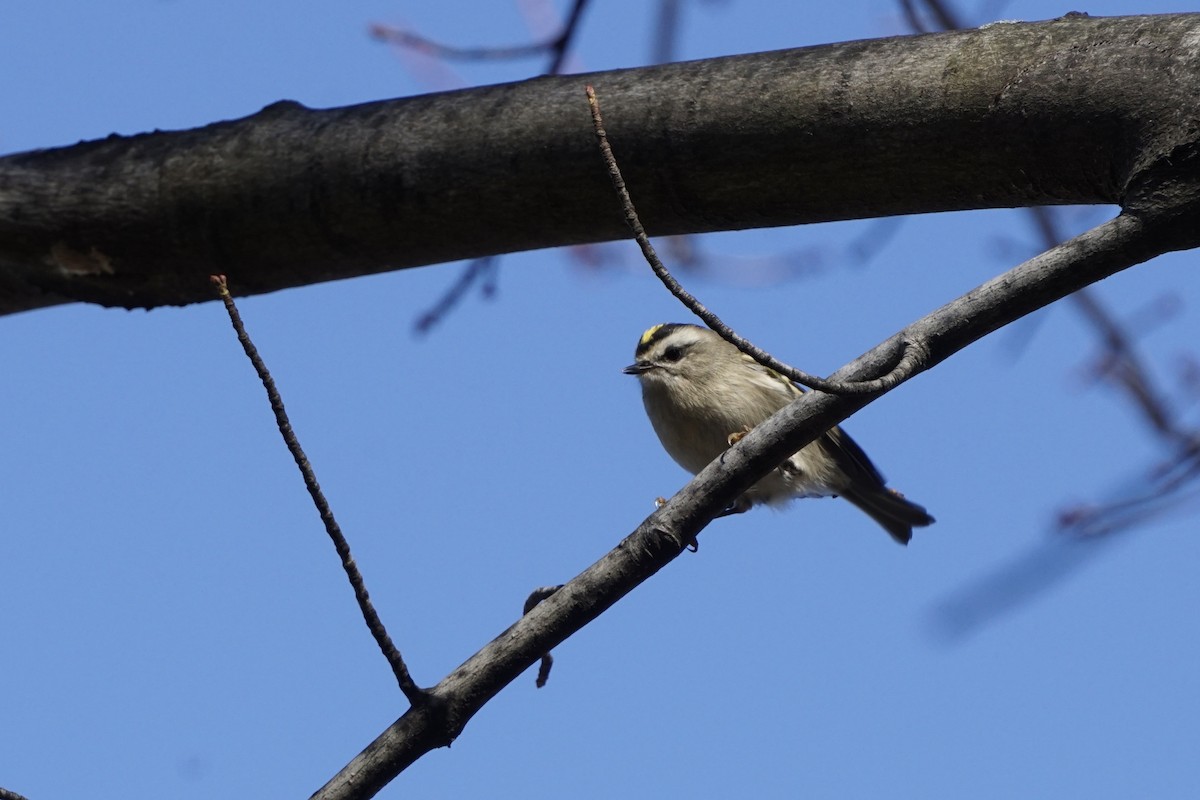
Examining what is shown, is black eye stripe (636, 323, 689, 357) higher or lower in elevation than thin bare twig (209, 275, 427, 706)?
higher

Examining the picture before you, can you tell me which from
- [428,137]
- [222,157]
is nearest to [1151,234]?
[428,137]

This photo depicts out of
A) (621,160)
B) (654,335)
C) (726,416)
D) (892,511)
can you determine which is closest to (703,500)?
(621,160)

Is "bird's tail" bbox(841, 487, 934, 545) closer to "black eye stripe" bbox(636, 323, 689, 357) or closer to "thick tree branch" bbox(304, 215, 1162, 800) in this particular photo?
"black eye stripe" bbox(636, 323, 689, 357)

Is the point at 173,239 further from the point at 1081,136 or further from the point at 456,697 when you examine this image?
the point at 1081,136

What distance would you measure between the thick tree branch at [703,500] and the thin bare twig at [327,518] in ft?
0.16

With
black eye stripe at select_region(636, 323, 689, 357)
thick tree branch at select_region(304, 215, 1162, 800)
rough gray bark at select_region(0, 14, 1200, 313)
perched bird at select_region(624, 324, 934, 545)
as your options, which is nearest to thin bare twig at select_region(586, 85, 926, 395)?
thick tree branch at select_region(304, 215, 1162, 800)

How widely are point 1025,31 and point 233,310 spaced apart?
1.48 m

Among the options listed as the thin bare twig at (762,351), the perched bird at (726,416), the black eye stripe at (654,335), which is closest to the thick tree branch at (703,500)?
the thin bare twig at (762,351)

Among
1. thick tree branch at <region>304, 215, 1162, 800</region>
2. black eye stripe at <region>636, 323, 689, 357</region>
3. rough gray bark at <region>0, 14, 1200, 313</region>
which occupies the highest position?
black eye stripe at <region>636, 323, 689, 357</region>

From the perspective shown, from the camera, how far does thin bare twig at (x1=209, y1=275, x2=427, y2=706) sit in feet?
6.44

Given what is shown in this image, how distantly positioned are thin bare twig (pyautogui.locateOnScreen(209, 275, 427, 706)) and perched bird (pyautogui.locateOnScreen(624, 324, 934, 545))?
2621 mm

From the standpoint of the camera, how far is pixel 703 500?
83.4 inches

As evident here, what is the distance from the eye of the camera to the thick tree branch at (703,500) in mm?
2035

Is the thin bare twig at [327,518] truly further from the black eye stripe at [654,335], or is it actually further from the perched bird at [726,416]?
the black eye stripe at [654,335]
